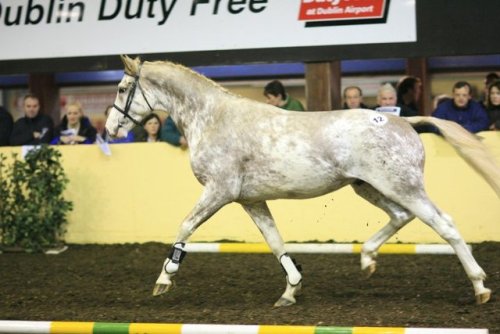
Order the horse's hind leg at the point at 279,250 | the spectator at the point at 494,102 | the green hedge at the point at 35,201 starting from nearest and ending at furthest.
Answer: the horse's hind leg at the point at 279,250
the spectator at the point at 494,102
the green hedge at the point at 35,201

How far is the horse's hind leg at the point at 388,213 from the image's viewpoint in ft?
23.3

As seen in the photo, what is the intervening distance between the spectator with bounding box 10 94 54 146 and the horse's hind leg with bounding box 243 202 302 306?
488 centimetres

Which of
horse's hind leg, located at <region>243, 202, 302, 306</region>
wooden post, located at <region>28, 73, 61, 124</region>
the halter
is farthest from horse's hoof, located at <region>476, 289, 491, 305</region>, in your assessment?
wooden post, located at <region>28, 73, 61, 124</region>

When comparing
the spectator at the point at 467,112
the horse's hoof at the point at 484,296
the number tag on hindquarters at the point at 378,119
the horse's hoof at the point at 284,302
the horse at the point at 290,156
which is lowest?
the horse's hoof at the point at 284,302

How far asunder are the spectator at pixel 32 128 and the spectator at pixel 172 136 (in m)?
1.57

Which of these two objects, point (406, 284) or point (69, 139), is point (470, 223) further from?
point (69, 139)

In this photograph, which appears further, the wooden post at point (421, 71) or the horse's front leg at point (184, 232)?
the wooden post at point (421, 71)

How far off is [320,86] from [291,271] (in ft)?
12.3

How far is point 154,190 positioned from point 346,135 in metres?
4.66

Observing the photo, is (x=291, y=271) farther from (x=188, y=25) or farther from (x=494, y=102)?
(x=188, y=25)

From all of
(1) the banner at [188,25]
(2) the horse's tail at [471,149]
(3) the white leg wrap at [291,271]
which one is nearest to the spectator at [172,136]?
(1) the banner at [188,25]

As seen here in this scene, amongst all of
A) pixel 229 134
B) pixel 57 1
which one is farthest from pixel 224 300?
pixel 57 1

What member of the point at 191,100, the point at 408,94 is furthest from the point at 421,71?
the point at 191,100

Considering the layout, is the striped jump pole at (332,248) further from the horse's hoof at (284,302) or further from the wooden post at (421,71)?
the wooden post at (421,71)
